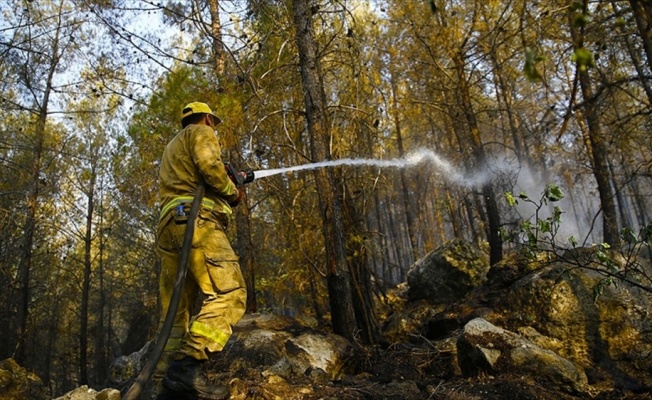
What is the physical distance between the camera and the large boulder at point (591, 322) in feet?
16.0

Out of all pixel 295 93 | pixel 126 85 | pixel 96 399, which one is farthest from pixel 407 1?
pixel 96 399

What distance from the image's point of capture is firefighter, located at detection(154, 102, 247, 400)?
120 inches

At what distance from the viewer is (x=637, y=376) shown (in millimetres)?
4629

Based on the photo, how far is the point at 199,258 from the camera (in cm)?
Answer: 327

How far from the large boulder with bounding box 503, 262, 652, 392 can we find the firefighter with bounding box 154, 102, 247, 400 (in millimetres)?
3748

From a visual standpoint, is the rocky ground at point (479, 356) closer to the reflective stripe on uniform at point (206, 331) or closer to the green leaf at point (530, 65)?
the reflective stripe on uniform at point (206, 331)

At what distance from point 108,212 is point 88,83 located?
26.5ft

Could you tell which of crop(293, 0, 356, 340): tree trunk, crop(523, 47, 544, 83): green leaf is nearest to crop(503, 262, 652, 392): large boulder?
crop(293, 0, 356, 340): tree trunk

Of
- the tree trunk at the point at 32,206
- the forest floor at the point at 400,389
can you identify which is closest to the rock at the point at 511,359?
the forest floor at the point at 400,389

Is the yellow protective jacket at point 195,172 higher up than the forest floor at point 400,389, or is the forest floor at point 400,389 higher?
the yellow protective jacket at point 195,172

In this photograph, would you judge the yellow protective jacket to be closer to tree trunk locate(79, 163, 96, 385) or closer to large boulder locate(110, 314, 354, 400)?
large boulder locate(110, 314, 354, 400)

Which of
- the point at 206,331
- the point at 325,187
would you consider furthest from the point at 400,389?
the point at 325,187

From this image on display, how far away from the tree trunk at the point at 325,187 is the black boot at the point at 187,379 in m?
2.86

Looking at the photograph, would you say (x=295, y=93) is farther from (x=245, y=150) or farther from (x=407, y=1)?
(x=407, y=1)
